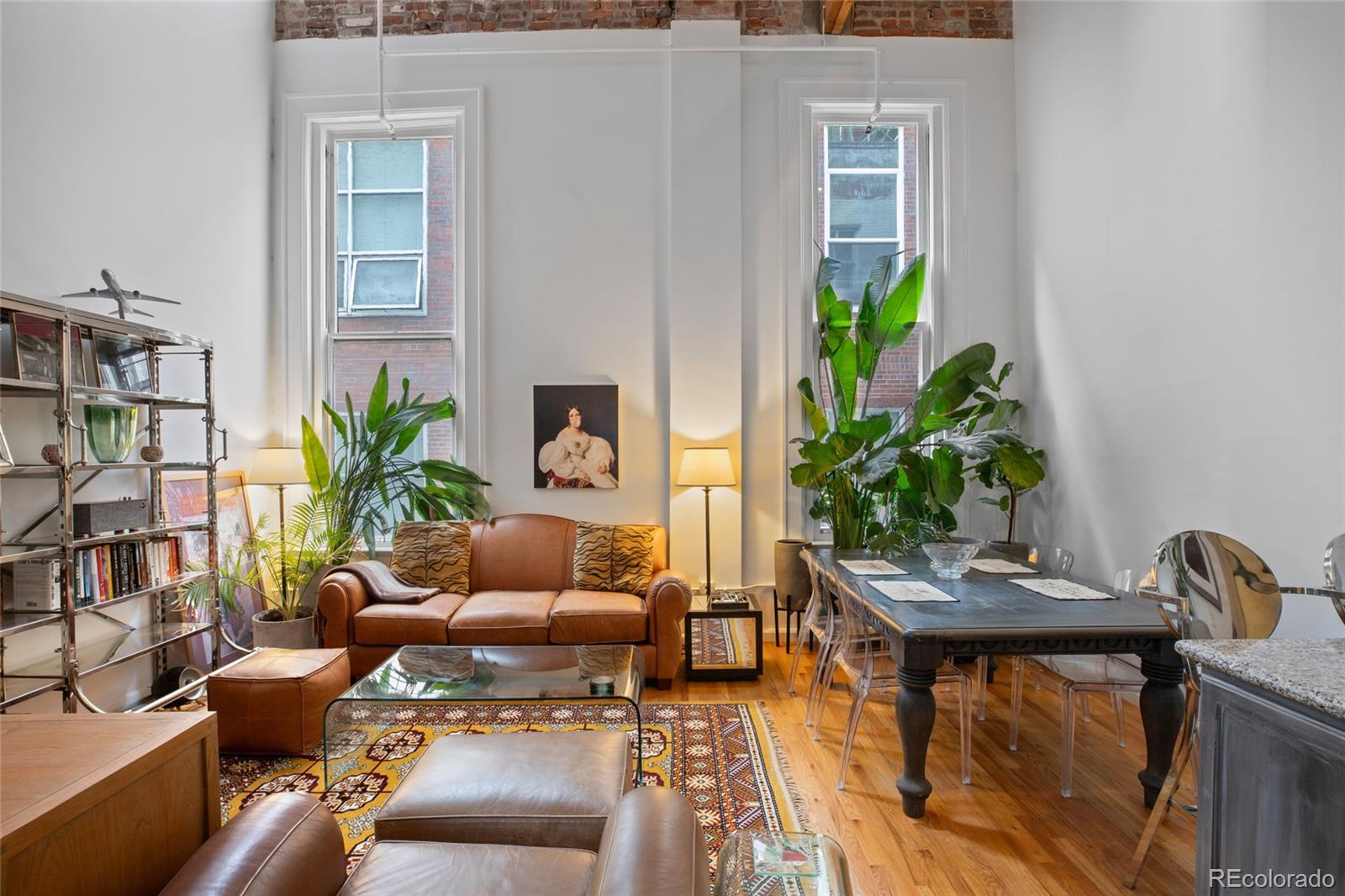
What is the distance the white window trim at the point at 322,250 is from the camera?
16.7 feet

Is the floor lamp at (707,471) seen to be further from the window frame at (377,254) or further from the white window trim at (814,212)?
the window frame at (377,254)

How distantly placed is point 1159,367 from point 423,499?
14.8ft

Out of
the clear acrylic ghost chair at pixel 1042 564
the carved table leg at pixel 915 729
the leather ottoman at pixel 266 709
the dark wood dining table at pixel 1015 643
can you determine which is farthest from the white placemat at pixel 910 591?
the leather ottoman at pixel 266 709

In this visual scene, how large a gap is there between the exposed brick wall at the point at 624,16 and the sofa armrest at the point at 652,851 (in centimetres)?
538

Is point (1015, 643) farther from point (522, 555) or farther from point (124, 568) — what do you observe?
point (124, 568)

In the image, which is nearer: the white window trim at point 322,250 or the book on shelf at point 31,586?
the book on shelf at point 31,586

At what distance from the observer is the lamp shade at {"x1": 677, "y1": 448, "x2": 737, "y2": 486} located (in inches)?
174

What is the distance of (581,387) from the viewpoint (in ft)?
16.5

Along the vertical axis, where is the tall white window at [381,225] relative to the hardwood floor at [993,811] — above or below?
above

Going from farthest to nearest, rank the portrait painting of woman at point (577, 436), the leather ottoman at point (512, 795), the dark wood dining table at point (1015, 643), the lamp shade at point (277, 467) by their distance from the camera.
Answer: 1. the portrait painting of woman at point (577, 436)
2. the lamp shade at point (277, 467)
3. the dark wood dining table at point (1015, 643)
4. the leather ottoman at point (512, 795)

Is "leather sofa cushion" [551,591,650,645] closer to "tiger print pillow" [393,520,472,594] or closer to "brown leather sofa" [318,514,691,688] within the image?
"brown leather sofa" [318,514,691,688]

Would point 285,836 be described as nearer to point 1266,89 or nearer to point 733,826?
point 733,826

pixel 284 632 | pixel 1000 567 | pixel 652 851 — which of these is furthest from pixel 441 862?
pixel 284 632

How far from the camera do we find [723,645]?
4059 millimetres
